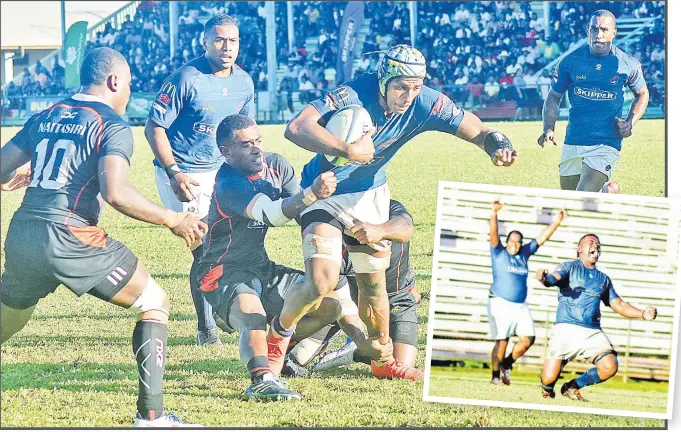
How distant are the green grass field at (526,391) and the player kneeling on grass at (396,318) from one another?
41 centimetres

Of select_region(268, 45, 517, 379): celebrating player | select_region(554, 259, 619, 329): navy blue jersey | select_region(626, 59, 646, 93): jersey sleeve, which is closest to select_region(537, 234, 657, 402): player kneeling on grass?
select_region(554, 259, 619, 329): navy blue jersey

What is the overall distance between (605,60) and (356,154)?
2295 millimetres

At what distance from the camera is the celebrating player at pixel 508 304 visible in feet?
20.5

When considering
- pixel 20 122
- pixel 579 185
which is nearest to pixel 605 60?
pixel 579 185

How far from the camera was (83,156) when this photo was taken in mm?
5617

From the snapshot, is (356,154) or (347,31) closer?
(356,154)

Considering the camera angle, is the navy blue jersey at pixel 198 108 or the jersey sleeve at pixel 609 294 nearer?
the jersey sleeve at pixel 609 294

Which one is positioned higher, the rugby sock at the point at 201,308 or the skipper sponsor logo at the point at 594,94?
the skipper sponsor logo at the point at 594,94

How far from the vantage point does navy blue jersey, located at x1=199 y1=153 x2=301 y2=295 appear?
6375 millimetres

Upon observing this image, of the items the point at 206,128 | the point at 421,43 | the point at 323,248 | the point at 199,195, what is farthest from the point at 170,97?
the point at 421,43

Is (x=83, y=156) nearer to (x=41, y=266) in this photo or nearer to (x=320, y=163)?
Result: (x=41, y=266)

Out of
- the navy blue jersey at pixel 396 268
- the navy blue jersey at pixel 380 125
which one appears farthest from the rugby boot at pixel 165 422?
the navy blue jersey at pixel 380 125

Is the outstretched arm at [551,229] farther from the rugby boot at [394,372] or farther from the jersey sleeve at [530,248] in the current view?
the rugby boot at [394,372]

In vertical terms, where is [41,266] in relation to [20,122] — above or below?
below
